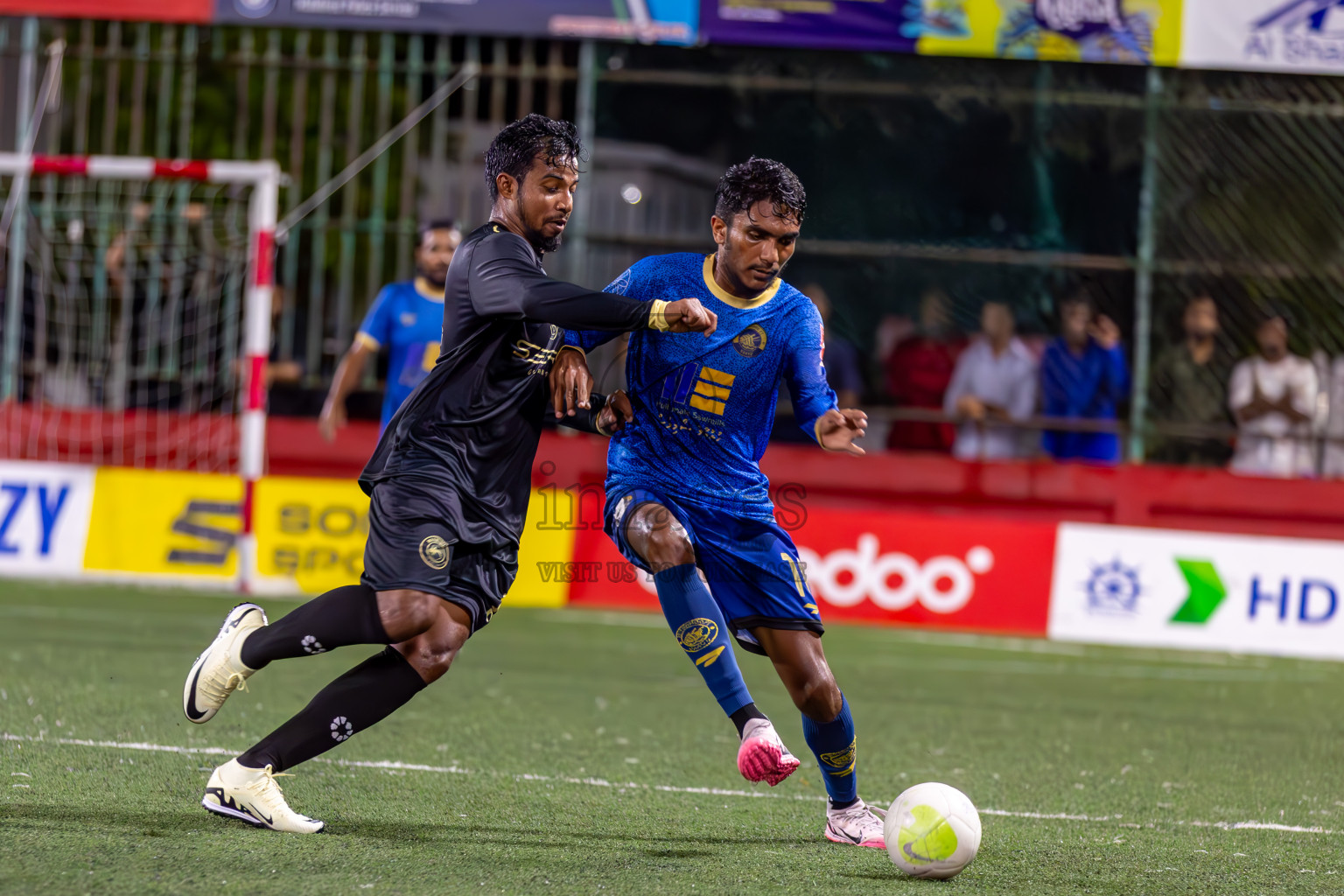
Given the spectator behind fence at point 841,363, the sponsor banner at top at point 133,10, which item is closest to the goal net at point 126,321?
the sponsor banner at top at point 133,10

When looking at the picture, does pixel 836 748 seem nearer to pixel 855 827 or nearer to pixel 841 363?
pixel 855 827

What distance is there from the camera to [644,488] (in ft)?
15.5

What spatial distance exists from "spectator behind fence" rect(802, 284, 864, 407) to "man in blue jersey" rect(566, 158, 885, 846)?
330 inches

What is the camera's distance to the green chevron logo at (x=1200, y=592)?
36.3ft

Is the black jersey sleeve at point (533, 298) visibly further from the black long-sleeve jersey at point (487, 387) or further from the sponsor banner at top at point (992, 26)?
the sponsor banner at top at point (992, 26)

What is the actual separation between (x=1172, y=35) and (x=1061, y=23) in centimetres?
89

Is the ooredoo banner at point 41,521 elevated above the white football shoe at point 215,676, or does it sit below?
below

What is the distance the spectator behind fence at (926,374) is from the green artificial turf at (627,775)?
12.1ft

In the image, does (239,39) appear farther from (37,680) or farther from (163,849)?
(163,849)

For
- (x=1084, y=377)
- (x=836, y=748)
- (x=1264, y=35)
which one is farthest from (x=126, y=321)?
(x=836, y=748)

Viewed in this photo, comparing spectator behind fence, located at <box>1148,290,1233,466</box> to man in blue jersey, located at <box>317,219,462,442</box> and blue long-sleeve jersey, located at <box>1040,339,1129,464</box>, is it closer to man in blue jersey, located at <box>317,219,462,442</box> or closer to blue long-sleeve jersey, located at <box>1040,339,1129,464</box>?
blue long-sleeve jersey, located at <box>1040,339,1129,464</box>

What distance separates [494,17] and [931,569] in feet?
18.9

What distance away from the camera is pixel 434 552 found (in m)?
4.27

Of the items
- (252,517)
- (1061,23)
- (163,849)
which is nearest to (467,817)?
(163,849)
